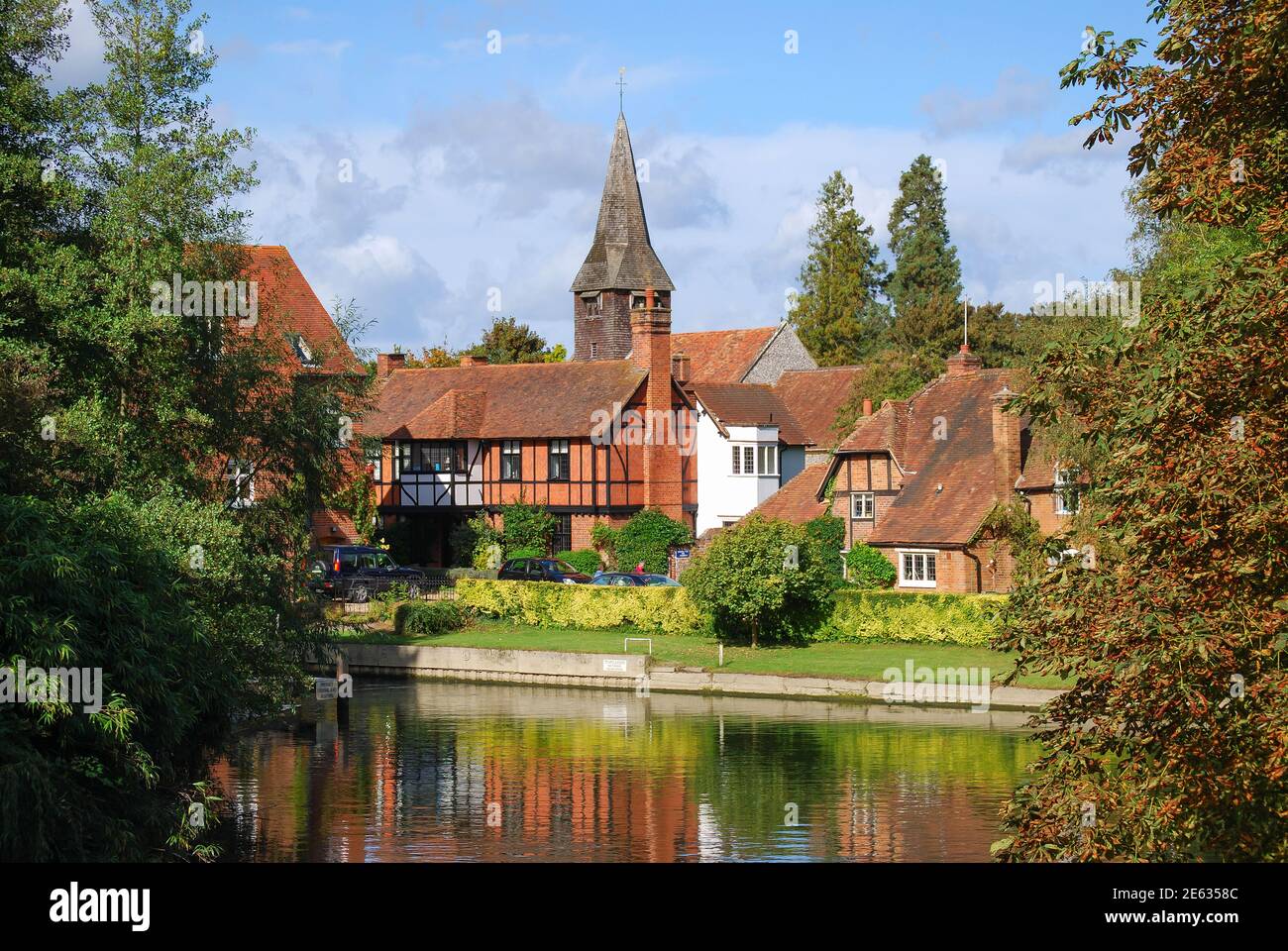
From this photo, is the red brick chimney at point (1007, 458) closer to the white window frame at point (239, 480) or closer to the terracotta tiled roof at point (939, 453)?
the terracotta tiled roof at point (939, 453)

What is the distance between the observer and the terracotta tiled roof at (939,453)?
4766 centimetres

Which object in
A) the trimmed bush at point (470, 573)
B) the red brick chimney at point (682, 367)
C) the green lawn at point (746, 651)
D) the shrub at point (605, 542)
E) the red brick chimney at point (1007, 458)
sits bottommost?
the green lawn at point (746, 651)

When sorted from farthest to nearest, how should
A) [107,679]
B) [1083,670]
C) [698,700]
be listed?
[698,700] → [107,679] → [1083,670]

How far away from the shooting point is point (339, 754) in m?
31.0

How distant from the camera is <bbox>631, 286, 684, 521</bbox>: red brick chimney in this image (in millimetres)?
63625

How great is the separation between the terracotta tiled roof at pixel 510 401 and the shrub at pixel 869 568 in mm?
16217

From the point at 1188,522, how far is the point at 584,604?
36027mm

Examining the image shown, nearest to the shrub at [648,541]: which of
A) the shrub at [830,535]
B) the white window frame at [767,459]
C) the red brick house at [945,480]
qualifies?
the white window frame at [767,459]

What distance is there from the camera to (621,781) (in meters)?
28.1

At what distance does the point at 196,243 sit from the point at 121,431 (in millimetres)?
5320
